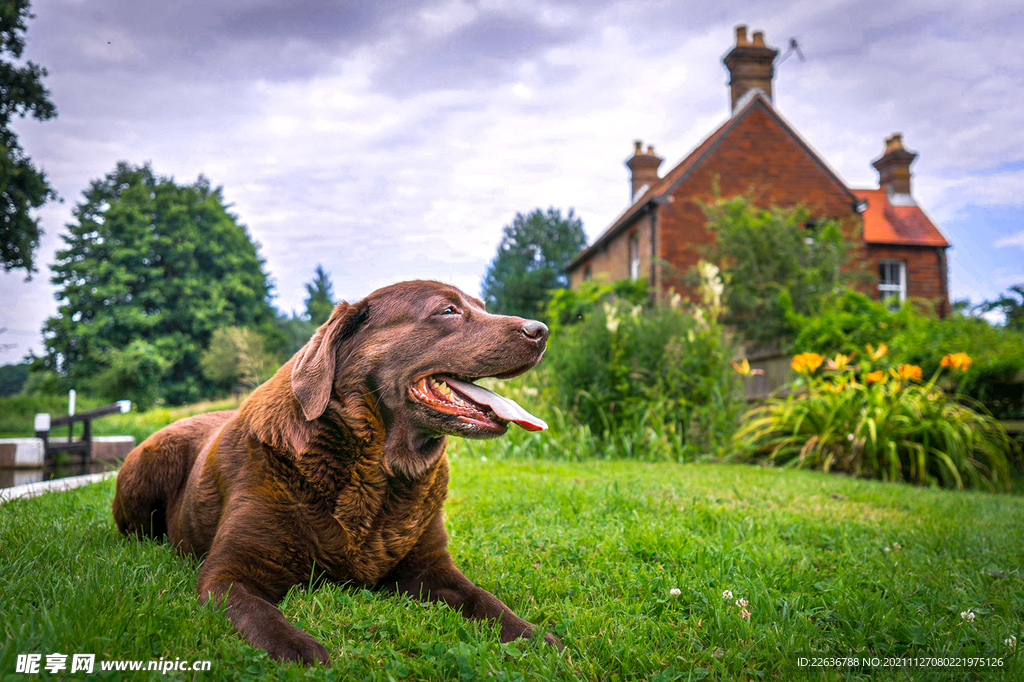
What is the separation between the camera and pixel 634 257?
19891 mm

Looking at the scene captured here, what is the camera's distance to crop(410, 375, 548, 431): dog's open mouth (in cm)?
222

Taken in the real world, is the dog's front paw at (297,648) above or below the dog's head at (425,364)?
below

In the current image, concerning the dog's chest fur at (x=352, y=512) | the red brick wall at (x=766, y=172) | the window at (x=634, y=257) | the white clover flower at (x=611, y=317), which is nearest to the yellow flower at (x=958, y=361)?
the white clover flower at (x=611, y=317)

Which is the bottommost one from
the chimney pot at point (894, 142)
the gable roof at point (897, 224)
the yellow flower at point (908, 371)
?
the yellow flower at point (908, 371)

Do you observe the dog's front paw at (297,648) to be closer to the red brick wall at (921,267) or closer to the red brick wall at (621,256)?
the red brick wall at (621,256)

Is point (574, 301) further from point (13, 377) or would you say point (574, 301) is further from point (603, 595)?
point (13, 377)

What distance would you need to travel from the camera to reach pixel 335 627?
2.01 m

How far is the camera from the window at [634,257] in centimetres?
1925

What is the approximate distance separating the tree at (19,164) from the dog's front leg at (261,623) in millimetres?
15964

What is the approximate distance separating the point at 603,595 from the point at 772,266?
12894 mm

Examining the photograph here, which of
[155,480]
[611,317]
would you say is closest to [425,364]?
[155,480]

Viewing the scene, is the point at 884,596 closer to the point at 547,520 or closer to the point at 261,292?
the point at 547,520

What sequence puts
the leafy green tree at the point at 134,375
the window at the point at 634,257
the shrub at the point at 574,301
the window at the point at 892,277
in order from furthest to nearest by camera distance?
the leafy green tree at the point at 134,375 < the window at the point at 892,277 < the window at the point at 634,257 < the shrub at the point at 574,301

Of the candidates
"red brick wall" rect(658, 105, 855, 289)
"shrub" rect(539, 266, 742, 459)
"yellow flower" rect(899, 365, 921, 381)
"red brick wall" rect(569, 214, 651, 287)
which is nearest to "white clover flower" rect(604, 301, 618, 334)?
"shrub" rect(539, 266, 742, 459)
